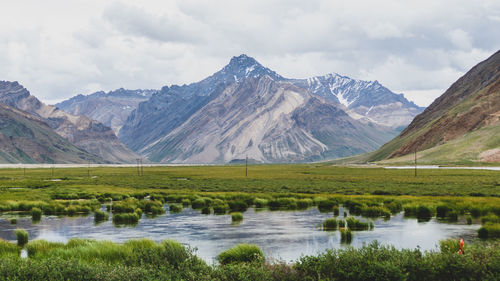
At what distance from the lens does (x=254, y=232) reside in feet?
129

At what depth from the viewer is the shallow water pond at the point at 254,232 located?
33.4 meters

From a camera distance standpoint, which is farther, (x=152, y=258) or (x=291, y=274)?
(x=152, y=258)

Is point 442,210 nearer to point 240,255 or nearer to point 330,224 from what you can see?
point 330,224

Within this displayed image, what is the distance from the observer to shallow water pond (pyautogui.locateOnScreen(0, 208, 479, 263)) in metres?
33.4

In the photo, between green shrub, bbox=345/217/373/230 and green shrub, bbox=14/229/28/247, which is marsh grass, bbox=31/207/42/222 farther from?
green shrub, bbox=345/217/373/230

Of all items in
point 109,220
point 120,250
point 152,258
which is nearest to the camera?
point 152,258

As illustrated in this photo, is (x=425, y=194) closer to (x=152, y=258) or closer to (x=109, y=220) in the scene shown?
(x=109, y=220)

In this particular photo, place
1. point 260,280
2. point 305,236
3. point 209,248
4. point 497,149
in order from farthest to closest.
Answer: point 497,149
point 305,236
point 209,248
point 260,280

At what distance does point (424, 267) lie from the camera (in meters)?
20.8

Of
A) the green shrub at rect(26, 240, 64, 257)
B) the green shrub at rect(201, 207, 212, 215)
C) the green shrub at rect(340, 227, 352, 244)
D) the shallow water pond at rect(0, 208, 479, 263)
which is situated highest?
the green shrub at rect(26, 240, 64, 257)

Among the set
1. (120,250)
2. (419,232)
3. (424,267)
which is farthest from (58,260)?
(419,232)

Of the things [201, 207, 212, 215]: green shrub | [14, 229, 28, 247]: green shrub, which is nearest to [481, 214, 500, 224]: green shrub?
[201, 207, 212, 215]: green shrub

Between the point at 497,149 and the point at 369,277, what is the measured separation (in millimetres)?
199280

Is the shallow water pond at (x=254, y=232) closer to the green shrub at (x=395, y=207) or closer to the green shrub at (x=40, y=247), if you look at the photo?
the green shrub at (x=395, y=207)
